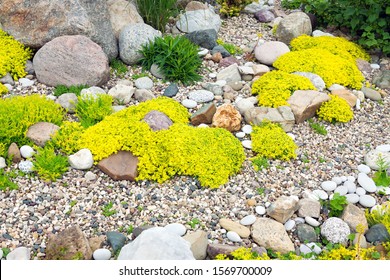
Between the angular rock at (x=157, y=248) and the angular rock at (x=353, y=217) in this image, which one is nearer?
the angular rock at (x=157, y=248)

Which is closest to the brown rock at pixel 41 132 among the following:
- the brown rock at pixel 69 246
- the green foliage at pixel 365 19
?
the brown rock at pixel 69 246

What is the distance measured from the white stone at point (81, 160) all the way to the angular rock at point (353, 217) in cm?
274

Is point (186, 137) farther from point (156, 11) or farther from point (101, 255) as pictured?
point (156, 11)

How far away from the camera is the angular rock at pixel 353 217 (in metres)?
5.02

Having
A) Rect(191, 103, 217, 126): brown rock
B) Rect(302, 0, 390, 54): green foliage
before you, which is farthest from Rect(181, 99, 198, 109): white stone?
Rect(302, 0, 390, 54): green foliage

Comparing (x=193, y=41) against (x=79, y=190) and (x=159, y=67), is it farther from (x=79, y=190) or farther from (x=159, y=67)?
(x=79, y=190)

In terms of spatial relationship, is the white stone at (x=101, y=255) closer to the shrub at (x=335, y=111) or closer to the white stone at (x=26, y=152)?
the white stone at (x=26, y=152)

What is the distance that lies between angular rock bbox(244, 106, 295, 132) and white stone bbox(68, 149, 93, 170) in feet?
6.90

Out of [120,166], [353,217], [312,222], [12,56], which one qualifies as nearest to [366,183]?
[353,217]

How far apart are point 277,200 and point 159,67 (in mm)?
2987

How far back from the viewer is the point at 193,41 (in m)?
7.99

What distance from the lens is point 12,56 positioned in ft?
23.1

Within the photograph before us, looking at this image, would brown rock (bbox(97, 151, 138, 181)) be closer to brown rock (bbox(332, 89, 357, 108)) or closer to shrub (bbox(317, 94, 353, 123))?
shrub (bbox(317, 94, 353, 123))

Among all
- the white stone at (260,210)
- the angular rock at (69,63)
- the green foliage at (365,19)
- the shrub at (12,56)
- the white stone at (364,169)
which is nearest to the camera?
the white stone at (260,210)
